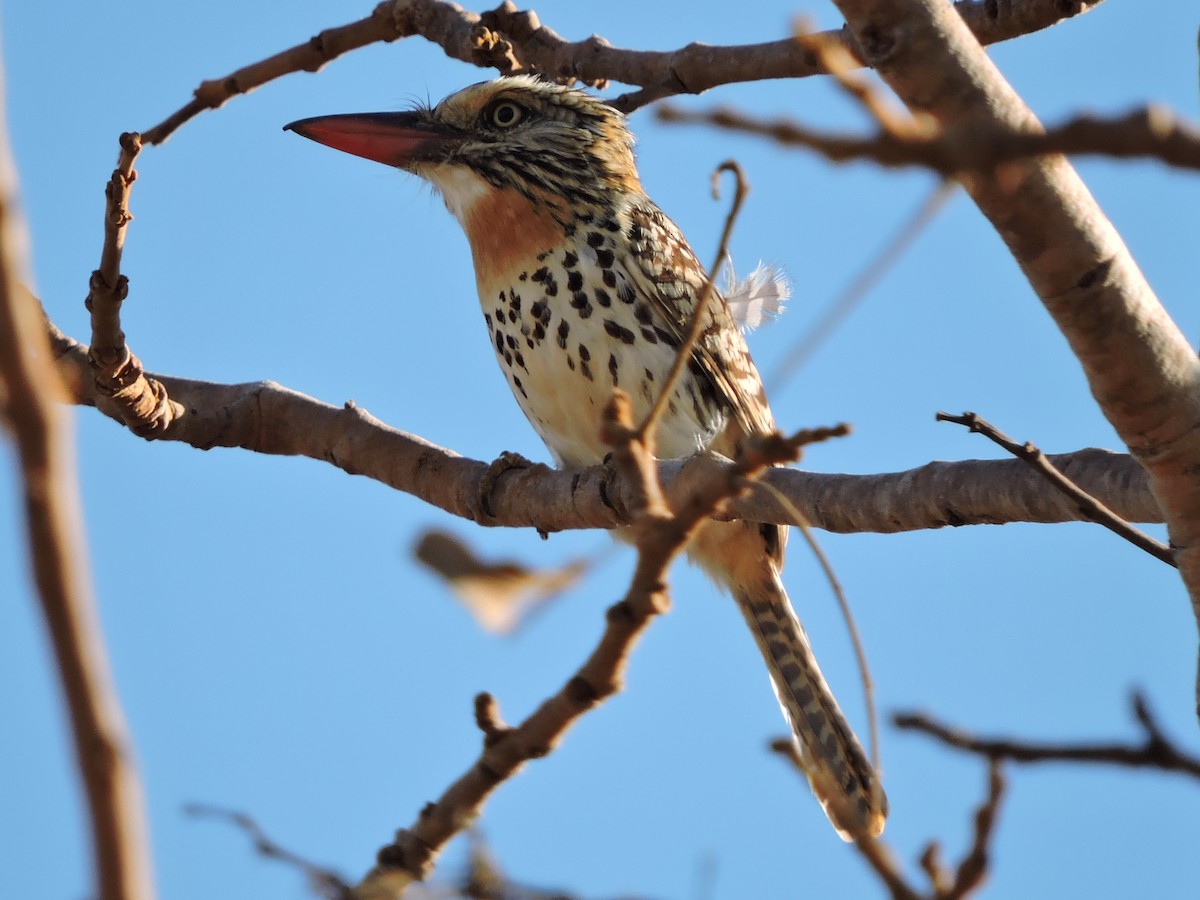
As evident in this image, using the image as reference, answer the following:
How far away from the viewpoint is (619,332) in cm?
601

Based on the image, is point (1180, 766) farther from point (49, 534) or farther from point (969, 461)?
point (969, 461)

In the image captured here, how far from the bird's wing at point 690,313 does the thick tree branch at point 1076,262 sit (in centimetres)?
327

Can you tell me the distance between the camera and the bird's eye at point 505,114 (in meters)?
7.05

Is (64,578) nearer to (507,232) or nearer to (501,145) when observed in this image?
(507,232)

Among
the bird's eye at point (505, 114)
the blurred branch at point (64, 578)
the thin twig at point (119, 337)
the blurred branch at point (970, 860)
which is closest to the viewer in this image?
the blurred branch at point (64, 578)

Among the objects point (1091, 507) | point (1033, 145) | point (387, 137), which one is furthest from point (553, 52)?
point (1033, 145)

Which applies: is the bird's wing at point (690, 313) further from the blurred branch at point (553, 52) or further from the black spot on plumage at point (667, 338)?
the blurred branch at point (553, 52)

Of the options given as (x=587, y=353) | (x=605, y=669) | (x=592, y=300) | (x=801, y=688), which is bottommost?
(x=605, y=669)

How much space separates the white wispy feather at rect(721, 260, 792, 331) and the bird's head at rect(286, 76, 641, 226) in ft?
2.35

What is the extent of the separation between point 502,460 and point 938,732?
12.7ft

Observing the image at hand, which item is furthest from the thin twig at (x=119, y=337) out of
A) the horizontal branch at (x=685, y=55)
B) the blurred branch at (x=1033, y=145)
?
the blurred branch at (x=1033, y=145)

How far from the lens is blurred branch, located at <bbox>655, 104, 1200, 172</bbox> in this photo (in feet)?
3.80

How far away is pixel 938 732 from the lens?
1621 millimetres

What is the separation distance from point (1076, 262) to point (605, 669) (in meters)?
1.14
